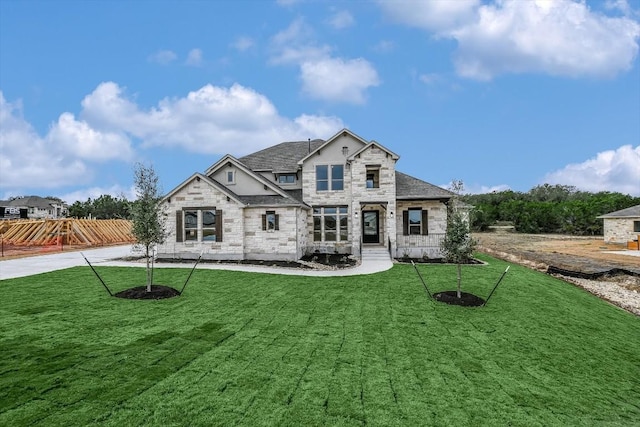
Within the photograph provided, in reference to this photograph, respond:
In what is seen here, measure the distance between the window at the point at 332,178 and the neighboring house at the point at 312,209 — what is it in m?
0.07

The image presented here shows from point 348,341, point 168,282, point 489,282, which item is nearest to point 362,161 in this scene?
point 489,282

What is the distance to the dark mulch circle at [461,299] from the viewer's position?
11.2 metres

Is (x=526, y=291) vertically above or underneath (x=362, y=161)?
underneath

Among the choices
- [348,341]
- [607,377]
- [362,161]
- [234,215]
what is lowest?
[607,377]

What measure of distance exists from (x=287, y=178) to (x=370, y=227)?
6.90 m

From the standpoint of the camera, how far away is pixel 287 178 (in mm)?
24781

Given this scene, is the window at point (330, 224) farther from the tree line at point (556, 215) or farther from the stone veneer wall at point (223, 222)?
the tree line at point (556, 215)

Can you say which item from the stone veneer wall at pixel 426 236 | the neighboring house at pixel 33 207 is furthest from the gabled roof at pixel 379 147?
the neighboring house at pixel 33 207

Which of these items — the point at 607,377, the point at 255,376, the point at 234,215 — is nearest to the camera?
the point at 255,376

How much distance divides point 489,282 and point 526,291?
4.57 feet

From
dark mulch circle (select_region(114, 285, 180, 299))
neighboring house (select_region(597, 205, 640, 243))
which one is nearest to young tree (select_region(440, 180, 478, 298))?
dark mulch circle (select_region(114, 285, 180, 299))

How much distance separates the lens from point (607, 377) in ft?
24.1

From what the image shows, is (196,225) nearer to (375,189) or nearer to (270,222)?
(270,222)

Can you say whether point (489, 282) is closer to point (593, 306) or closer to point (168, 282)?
point (593, 306)
